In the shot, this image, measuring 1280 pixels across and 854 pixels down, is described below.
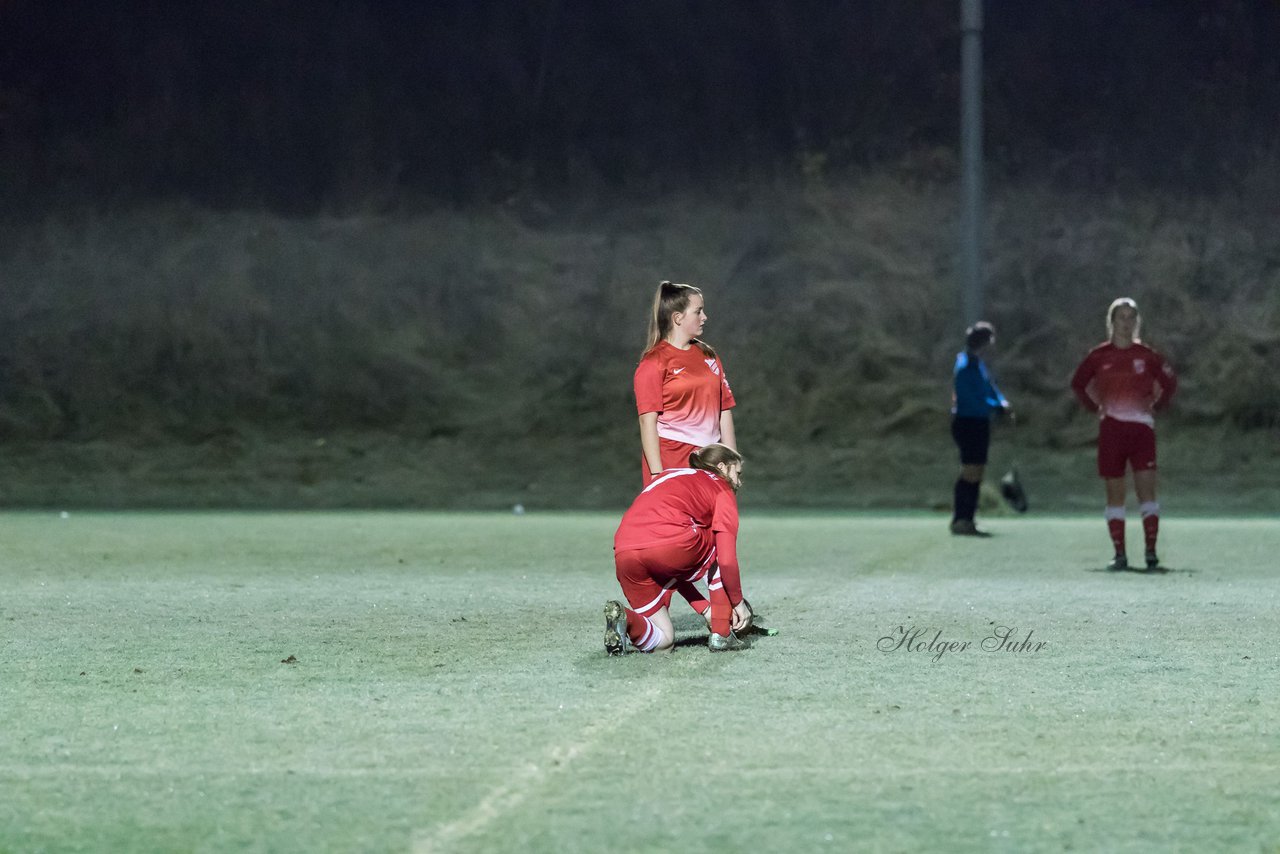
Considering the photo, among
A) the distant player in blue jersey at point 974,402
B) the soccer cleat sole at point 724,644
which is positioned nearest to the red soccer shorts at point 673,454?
the soccer cleat sole at point 724,644

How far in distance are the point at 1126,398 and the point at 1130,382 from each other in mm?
112

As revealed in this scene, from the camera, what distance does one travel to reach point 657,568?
23.8 ft

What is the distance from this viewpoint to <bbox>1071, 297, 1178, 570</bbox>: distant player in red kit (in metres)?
11.6

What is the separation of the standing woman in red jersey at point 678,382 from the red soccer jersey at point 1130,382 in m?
4.52

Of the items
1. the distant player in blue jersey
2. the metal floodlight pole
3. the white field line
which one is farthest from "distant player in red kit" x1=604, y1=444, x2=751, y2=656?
the metal floodlight pole

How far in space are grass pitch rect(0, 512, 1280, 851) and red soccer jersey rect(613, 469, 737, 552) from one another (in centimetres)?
51

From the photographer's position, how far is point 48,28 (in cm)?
3181

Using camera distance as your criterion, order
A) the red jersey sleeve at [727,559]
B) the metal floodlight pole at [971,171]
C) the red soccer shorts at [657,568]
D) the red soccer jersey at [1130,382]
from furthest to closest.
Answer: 1. the metal floodlight pole at [971,171]
2. the red soccer jersey at [1130,382]
3. the red soccer shorts at [657,568]
4. the red jersey sleeve at [727,559]

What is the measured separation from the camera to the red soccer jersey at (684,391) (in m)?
7.75

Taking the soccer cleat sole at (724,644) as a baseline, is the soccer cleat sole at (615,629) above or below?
above

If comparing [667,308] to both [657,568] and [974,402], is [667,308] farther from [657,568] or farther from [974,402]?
[974,402]

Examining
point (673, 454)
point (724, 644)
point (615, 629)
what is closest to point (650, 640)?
point (615, 629)

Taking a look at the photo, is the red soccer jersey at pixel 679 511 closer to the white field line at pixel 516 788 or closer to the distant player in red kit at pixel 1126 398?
the white field line at pixel 516 788

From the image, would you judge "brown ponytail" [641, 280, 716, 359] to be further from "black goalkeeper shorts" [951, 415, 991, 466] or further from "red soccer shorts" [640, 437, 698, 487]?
"black goalkeeper shorts" [951, 415, 991, 466]
